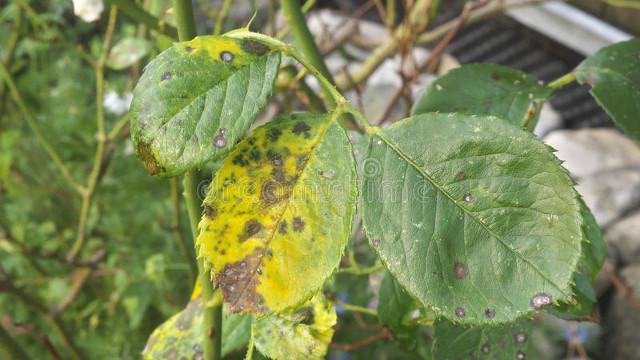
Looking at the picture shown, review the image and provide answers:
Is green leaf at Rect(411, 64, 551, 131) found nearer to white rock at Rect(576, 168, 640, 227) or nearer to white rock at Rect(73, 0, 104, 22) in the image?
white rock at Rect(73, 0, 104, 22)

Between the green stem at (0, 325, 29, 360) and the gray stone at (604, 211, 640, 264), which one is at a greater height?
the green stem at (0, 325, 29, 360)

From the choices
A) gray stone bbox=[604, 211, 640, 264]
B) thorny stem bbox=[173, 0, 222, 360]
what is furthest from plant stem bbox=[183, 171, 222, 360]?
gray stone bbox=[604, 211, 640, 264]

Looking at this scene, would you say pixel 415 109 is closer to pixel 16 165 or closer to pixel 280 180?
pixel 280 180

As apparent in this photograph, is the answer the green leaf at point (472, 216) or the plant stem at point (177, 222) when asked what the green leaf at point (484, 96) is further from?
the plant stem at point (177, 222)

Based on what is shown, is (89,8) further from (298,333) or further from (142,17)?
(298,333)

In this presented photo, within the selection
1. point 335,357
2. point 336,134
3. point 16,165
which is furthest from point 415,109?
point 16,165

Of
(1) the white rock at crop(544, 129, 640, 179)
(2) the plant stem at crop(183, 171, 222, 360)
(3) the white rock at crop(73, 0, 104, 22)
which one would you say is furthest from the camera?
(1) the white rock at crop(544, 129, 640, 179)

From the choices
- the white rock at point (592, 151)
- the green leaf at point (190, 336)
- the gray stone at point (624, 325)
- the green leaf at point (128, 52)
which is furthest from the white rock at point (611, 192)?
the green leaf at point (190, 336)
